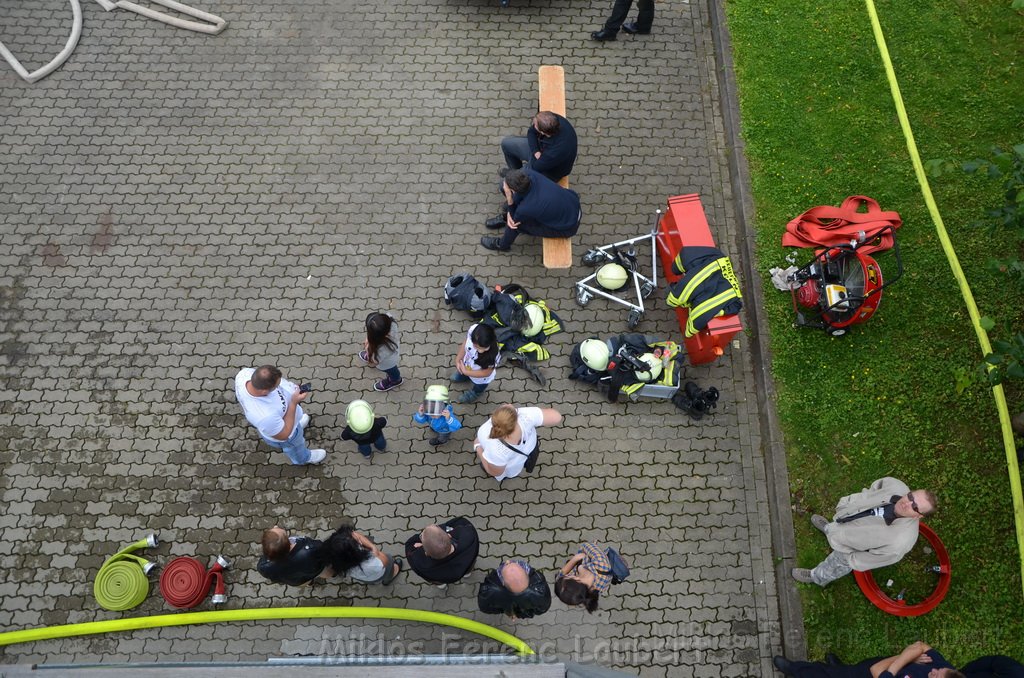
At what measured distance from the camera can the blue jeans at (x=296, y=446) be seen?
24.3ft

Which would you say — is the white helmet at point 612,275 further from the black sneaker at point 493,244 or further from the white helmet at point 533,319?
the black sneaker at point 493,244

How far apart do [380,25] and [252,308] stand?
5280 mm

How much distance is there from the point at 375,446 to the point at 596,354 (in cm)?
290

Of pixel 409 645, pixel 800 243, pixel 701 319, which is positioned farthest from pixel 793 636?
pixel 800 243

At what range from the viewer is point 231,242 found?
929 cm

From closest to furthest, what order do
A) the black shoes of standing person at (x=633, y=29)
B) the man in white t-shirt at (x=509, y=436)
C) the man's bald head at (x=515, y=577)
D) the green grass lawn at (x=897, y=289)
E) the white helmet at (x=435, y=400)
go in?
the man's bald head at (x=515, y=577) → the man in white t-shirt at (x=509, y=436) → the white helmet at (x=435, y=400) → the green grass lawn at (x=897, y=289) → the black shoes of standing person at (x=633, y=29)

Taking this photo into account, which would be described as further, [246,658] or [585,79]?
[585,79]

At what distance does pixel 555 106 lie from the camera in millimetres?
9672

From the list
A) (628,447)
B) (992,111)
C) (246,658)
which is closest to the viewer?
(246,658)

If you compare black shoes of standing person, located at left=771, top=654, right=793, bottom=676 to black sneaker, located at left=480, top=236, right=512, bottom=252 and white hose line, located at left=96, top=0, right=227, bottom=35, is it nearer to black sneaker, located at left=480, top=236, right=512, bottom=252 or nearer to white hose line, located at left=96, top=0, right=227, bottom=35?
black sneaker, located at left=480, top=236, right=512, bottom=252

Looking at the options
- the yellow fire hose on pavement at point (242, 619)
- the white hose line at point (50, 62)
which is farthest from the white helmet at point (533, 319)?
the white hose line at point (50, 62)

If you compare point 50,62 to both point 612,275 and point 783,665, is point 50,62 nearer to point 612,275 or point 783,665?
point 612,275

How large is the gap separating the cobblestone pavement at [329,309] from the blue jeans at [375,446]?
0.50 ft

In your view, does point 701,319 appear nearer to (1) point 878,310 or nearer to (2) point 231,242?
(1) point 878,310
